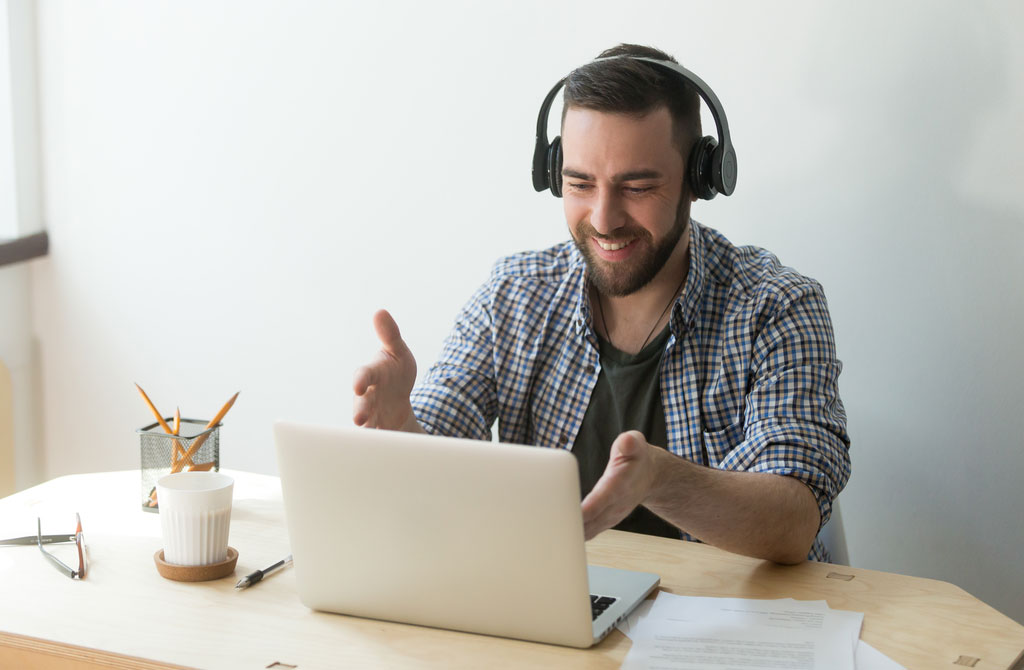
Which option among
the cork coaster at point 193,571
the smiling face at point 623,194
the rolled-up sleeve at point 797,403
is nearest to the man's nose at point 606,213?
the smiling face at point 623,194

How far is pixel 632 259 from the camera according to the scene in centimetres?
173

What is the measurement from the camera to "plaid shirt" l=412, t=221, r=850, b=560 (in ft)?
5.02

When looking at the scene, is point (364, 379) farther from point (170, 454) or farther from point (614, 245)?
point (614, 245)

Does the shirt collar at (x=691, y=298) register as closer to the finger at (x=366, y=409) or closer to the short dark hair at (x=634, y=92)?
the short dark hair at (x=634, y=92)

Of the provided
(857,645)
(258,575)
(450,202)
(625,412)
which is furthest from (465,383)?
(857,645)

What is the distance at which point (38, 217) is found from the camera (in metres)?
2.75

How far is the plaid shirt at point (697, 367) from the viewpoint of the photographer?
1.53 m

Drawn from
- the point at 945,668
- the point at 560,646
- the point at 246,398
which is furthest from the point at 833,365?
the point at 246,398

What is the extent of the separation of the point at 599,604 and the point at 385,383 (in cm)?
43

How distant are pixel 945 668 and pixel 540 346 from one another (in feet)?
2.90

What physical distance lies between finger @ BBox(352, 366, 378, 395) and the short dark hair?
573mm

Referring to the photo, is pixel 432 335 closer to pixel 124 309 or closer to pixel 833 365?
pixel 124 309

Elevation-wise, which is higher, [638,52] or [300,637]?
[638,52]

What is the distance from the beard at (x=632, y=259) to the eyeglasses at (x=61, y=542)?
87cm
